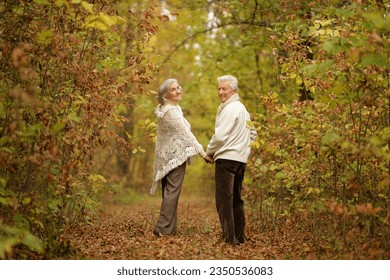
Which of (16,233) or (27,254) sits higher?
(16,233)

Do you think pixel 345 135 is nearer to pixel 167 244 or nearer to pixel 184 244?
pixel 184 244

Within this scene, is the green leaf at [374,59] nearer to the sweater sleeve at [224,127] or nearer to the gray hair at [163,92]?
the sweater sleeve at [224,127]

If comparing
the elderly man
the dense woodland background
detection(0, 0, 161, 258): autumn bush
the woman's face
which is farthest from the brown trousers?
detection(0, 0, 161, 258): autumn bush

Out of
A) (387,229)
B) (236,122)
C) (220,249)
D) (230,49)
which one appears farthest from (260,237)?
(230,49)

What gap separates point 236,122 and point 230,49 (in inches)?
308

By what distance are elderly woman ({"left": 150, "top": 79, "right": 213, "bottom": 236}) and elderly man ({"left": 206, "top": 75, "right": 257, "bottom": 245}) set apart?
2.30ft

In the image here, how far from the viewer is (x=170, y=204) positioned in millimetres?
8109

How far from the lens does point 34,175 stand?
5.98m

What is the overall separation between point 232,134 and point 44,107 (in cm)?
265

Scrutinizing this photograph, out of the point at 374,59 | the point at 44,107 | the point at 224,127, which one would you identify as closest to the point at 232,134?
the point at 224,127

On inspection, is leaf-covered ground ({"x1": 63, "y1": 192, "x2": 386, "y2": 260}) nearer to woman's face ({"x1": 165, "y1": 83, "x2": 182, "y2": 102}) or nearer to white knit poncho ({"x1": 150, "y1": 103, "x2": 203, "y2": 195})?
white knit poncho ({"x1": 150, "y1": 103, "x2": 203, "y2": 195})

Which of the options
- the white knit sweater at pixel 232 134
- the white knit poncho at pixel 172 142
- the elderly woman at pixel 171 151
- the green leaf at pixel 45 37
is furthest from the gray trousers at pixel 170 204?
the green leaf at pixel 45 37

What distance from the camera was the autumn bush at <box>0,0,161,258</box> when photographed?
17.9ft
